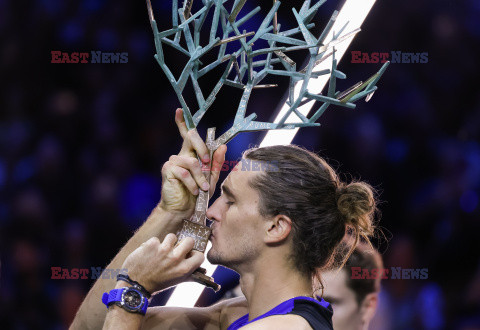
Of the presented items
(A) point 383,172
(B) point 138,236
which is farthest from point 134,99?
(B) point 138,236

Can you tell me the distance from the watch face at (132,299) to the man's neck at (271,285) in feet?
1.28

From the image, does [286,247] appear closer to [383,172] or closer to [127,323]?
[127,323]

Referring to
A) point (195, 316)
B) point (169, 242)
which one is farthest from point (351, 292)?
point (169, 242)

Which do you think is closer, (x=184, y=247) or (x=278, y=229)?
(x=184, y=247)

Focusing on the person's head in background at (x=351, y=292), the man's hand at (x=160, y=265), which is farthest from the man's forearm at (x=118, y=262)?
the person's head in background at (x=351, y=292)

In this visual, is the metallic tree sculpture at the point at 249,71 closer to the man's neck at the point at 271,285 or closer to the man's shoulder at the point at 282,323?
the man's neck at the point at 271,285

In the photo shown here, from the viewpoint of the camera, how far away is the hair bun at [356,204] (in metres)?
2.19

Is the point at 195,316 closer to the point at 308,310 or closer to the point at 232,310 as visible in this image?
the point at 232,310

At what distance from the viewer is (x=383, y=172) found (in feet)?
13.0

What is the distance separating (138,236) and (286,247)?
1.81ft

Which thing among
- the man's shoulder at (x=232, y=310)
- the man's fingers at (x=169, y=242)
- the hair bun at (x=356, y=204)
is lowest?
the man's shoulder at (x=232, y=310)

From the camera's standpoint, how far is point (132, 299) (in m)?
1.98

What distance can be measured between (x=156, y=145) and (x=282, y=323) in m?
2.30

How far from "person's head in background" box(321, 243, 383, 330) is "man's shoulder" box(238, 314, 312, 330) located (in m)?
0.99
